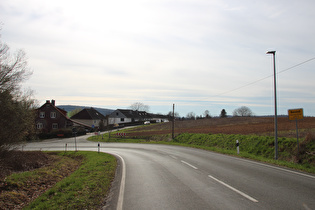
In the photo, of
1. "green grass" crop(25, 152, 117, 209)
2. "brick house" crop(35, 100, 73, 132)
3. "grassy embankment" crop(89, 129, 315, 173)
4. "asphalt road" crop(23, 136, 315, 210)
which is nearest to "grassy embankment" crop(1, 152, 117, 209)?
"green grass" crop(25, 152, 117, 209)

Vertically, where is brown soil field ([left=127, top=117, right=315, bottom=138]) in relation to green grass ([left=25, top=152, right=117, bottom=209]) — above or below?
above

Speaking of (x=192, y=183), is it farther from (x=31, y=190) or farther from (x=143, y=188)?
(x=31, y=190)

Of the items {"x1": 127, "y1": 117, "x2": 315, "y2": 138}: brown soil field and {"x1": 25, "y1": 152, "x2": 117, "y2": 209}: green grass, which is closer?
{"x1": 25, "y1": 152, "x2": 117, "y2": 209}: green grass

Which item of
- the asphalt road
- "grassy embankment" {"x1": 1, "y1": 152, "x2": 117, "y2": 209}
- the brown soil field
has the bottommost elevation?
"grassy embankment" {"x1": 1, "y1": 152, "x2": 117, "y2": 209}

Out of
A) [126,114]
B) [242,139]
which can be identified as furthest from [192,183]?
[126,114]

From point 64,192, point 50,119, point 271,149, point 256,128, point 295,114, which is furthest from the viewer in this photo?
point 50,119

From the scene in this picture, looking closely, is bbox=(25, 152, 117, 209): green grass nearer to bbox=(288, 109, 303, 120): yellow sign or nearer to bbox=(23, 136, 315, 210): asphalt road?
bbox=(23, 136, 315, 210): asphalt road

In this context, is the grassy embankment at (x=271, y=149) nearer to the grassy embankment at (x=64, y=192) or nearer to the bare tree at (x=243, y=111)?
the grassy embankment at (x=64, y=192)

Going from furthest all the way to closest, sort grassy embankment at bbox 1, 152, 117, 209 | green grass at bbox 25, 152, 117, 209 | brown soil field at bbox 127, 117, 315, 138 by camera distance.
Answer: brown soil field at bbox 127, 117, 315, 138 < grassy embankment at bbox 1, 152, 117, 209 < green grass at bbox 25, 152, 117, 209

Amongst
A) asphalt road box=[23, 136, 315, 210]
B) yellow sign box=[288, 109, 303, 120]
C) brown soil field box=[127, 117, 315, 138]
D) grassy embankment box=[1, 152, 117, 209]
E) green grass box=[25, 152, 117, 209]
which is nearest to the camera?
asphalt road box=[23, 136, 315, 210]

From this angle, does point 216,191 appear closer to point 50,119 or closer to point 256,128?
point 256,128

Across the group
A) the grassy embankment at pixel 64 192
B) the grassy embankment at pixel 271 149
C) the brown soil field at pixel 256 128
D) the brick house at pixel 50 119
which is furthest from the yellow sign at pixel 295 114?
the brick house at pixel 50 119

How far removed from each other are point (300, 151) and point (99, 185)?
13.0 meters

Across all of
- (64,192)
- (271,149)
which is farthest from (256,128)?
(64,192)
